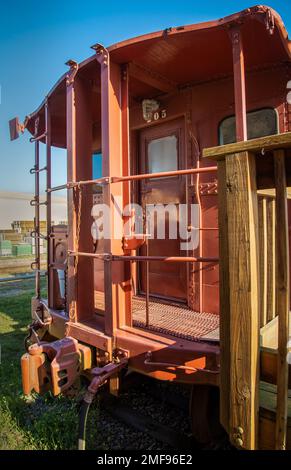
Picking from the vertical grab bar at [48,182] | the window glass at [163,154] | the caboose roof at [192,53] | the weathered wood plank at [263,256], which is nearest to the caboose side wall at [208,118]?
the caboose roof at [192,53]

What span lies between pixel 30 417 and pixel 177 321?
1.88m

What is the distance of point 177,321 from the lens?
11.1 ft

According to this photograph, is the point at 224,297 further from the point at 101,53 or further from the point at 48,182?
the point at 48,182

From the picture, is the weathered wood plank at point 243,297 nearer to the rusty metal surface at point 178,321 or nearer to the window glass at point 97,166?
the rusty metal surface at point 178,321

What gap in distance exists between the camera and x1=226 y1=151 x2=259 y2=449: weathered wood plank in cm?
167

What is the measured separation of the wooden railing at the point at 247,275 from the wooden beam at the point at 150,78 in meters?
2.06

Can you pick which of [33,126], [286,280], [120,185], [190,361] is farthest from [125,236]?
[33,126]

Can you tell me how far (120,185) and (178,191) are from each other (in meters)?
1.24

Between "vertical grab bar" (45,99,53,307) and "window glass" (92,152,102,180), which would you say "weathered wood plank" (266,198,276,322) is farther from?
"window glass" (92,152,102,180)

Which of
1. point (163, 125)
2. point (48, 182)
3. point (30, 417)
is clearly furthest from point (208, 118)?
point (30, 417)

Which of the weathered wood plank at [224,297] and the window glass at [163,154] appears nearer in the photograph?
the weathered wood plank at [224,297]

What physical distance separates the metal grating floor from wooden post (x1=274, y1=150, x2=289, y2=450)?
1.03 metres

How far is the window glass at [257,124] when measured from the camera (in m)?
3.33

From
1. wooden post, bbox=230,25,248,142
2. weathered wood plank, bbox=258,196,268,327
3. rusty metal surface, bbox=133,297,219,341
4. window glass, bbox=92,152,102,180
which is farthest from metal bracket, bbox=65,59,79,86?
rusty metal surface, bbox=133,297,219,341
